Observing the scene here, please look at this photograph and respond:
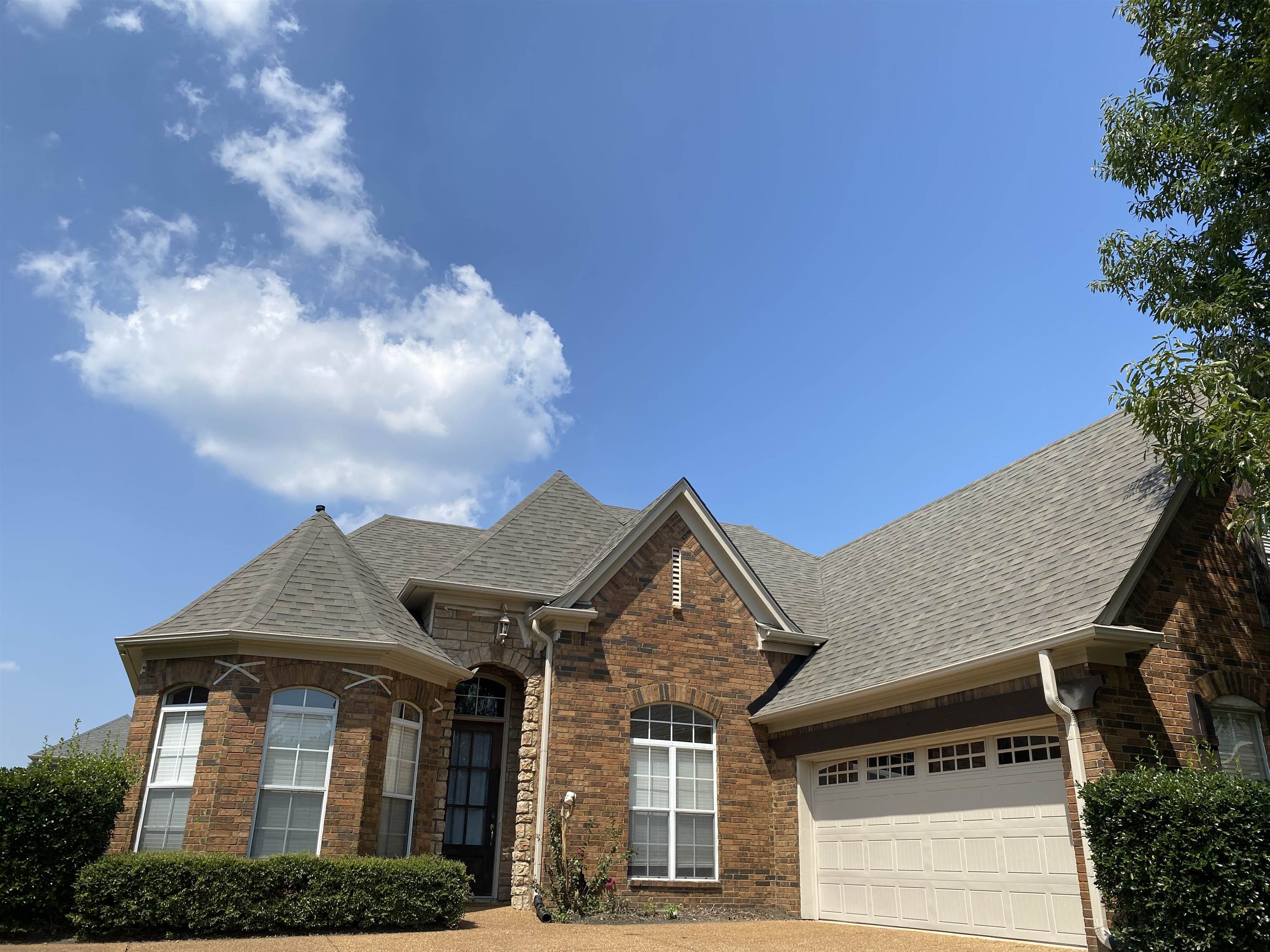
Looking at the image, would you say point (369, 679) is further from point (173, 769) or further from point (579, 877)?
point (579, 877)

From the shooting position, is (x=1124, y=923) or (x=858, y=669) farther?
(x=858, y=669)

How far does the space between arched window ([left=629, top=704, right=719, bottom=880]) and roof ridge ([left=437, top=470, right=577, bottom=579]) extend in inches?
165

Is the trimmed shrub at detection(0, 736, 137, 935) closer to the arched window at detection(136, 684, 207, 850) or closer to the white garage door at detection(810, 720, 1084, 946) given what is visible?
the arched window at detection(136, 684, 207, 850)

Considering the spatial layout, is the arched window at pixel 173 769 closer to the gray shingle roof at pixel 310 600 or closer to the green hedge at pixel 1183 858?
the gray shingle roof at pixel 310 600

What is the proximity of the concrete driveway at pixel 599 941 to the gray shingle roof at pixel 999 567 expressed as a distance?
3.18 meters

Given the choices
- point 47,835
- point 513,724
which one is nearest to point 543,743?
point 513,724

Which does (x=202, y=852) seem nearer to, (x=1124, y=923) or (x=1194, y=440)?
(x=1124, y=923)

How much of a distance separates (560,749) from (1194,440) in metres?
9.54

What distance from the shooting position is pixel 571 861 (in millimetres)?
13359

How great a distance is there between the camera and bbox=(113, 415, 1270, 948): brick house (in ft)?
34.8

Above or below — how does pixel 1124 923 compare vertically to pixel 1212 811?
below

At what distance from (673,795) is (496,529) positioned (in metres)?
6.16

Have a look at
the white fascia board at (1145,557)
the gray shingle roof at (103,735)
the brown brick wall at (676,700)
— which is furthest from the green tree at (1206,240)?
the gray shingle roof at (103,735)

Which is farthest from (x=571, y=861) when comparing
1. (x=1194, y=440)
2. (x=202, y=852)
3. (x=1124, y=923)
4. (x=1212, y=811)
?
(x=1194, y=440)
